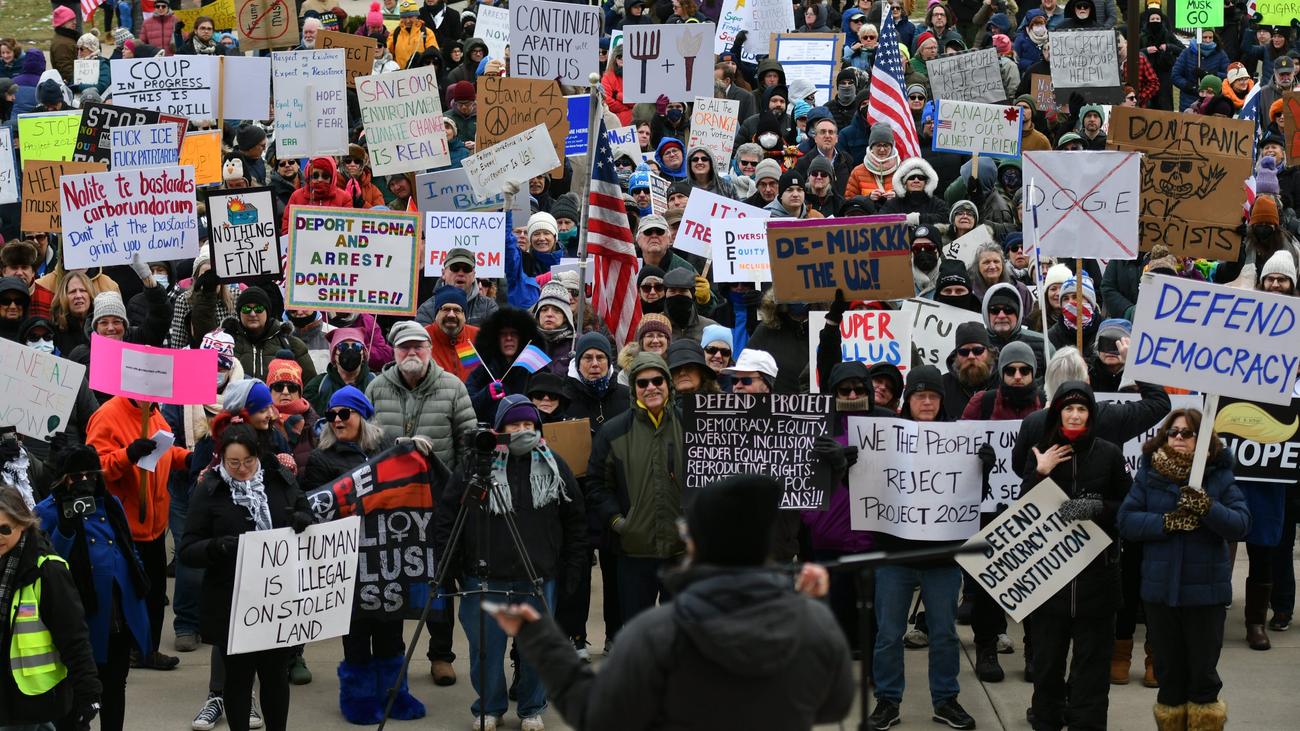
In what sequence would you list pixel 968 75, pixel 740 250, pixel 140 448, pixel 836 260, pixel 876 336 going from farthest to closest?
pixel 968 75 → pixel 740 250 → pixel 876 336 → pixel 836 260 → pixel 140 448

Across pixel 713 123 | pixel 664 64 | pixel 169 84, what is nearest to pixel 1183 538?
pixel 713 123

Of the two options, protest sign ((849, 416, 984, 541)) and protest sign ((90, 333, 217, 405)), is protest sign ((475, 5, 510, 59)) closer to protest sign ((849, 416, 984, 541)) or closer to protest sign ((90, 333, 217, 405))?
protest sign ((90, 333, 217, 405))

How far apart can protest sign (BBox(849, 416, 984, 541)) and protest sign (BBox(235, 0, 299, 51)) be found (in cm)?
1097

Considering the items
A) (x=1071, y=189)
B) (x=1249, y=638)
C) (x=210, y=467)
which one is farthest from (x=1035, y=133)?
(x=210, y=467)

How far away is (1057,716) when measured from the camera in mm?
8242

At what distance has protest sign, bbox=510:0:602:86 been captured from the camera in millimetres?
15633

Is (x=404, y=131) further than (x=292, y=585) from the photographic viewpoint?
Yes

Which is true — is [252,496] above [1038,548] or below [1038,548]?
above

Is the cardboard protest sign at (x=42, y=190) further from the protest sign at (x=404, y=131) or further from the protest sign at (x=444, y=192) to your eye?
the protest sign at (x=444, y=192)

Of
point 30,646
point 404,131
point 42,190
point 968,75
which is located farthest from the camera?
point 968,75

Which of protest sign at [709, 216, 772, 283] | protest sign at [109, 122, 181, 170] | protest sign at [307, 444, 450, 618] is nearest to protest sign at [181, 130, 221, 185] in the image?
protest sign at [109, 122, 181, 170]

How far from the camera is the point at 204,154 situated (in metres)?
15.0

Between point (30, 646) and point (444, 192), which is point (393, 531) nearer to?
point (30, 646)

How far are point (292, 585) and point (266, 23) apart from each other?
11234mm
